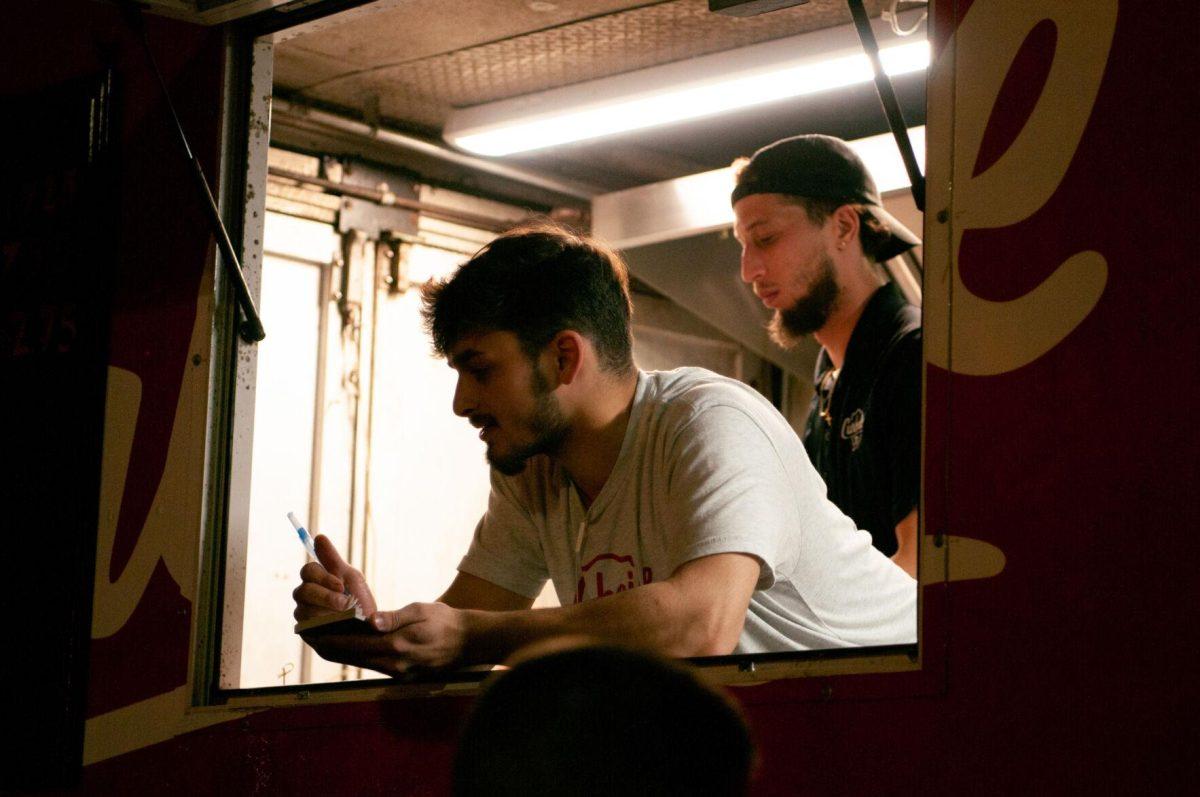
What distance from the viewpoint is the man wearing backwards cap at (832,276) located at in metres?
3.29

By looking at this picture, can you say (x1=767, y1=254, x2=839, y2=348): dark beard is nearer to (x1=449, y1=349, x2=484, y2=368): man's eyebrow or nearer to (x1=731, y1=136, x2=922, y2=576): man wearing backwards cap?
(x1=731, y1=136, x2=922, y2=576): man wearing backwards cap

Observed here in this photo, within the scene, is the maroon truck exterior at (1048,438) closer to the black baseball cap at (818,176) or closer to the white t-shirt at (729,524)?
the white t-shirt at (729,524)

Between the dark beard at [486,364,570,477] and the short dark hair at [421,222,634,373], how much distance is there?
0.22 ft

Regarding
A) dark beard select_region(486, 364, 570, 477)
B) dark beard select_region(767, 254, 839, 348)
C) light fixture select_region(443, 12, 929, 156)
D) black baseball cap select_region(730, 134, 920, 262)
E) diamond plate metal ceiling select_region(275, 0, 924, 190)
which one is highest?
diamond plate metal ceiling select_region(275, 0, 924, 190)

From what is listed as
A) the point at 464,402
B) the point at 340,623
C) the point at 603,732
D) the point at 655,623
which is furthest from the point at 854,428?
the point at 603,732

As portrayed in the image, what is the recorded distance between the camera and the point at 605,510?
2367 millimetres

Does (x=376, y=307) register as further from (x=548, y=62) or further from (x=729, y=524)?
(x=729, y=524)

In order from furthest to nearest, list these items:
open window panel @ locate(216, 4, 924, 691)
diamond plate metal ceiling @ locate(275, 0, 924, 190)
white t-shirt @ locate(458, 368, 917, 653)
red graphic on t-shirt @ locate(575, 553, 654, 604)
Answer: open window panel @ locate(216, 4, 924, 691) → diamond plate metal ceiling @ locate(275, 0, 924, 190) → red graphic on t-shirt @ locate(575, 553, 654, 604) → white t-shirt @ locate(458, 368, 917, 653)

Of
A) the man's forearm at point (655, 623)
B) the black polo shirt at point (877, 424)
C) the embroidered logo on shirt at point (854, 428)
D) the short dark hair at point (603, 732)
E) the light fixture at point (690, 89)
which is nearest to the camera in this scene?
the short dark hair at point (603, 732)

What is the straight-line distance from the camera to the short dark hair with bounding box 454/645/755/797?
702 mm

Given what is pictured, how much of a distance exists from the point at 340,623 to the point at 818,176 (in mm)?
2084

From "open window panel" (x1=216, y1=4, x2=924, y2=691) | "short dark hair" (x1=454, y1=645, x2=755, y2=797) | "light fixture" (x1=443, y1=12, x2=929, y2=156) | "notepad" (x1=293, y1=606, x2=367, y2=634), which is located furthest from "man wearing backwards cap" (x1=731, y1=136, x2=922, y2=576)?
"short dark hair" (x1=454, y1=645, x2=755, y2=797)

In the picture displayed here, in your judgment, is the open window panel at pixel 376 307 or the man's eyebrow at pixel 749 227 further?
the open window panel at pixel 376 307

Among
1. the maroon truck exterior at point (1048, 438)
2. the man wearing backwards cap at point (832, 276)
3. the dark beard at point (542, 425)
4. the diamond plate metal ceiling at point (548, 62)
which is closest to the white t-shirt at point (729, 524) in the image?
the dark beard at point (542, 425)
